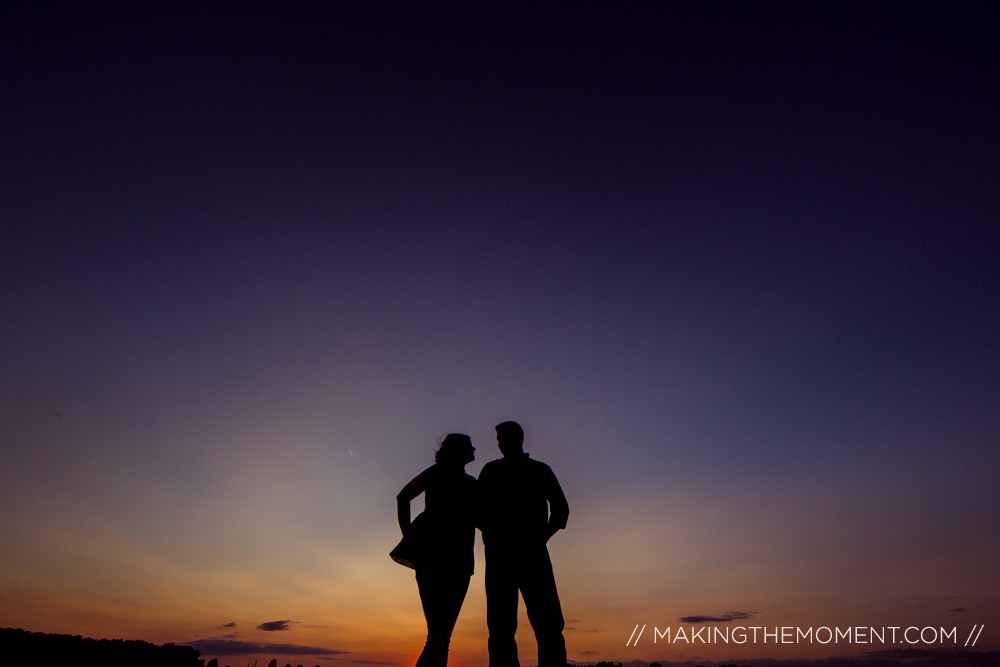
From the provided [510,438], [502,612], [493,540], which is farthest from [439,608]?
[510,438]

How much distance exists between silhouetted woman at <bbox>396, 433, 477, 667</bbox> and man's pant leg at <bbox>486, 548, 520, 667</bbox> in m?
0.29

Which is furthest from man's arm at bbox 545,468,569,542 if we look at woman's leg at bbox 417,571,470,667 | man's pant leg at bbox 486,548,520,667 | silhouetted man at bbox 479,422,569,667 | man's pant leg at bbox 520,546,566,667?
woman's leg at bbox 417,571,470,667

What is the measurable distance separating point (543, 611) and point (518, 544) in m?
0.58

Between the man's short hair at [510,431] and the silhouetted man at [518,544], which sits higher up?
the man's short hair at [510,431]

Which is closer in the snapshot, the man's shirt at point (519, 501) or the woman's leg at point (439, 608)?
the woman's leg at point (439, 608)

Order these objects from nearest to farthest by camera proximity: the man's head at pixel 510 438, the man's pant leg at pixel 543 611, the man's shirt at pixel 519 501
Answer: the man's pant leg at pixel 543 611, the man's shirt at pixel 519 501, the man's head at pixel 510 438

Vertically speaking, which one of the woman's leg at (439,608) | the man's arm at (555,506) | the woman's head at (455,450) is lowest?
the woman's leg at (439,608)

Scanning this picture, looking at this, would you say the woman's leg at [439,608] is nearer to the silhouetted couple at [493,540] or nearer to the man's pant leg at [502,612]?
the silhouetted couple at [493,540]

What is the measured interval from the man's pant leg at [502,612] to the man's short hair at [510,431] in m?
1.04

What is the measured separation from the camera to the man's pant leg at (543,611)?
452cm

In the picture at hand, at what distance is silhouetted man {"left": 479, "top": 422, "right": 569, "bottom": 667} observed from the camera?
4543 millimetres

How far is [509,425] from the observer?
508 cm

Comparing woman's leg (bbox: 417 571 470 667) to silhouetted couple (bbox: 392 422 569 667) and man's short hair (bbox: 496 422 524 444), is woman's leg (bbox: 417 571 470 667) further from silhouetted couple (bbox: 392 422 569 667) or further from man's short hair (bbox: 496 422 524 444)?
man's short hair (bbox: 496 422 524 444)

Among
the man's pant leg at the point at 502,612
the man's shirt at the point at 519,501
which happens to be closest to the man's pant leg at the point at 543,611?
the man's pant leg at the point at 502,612
